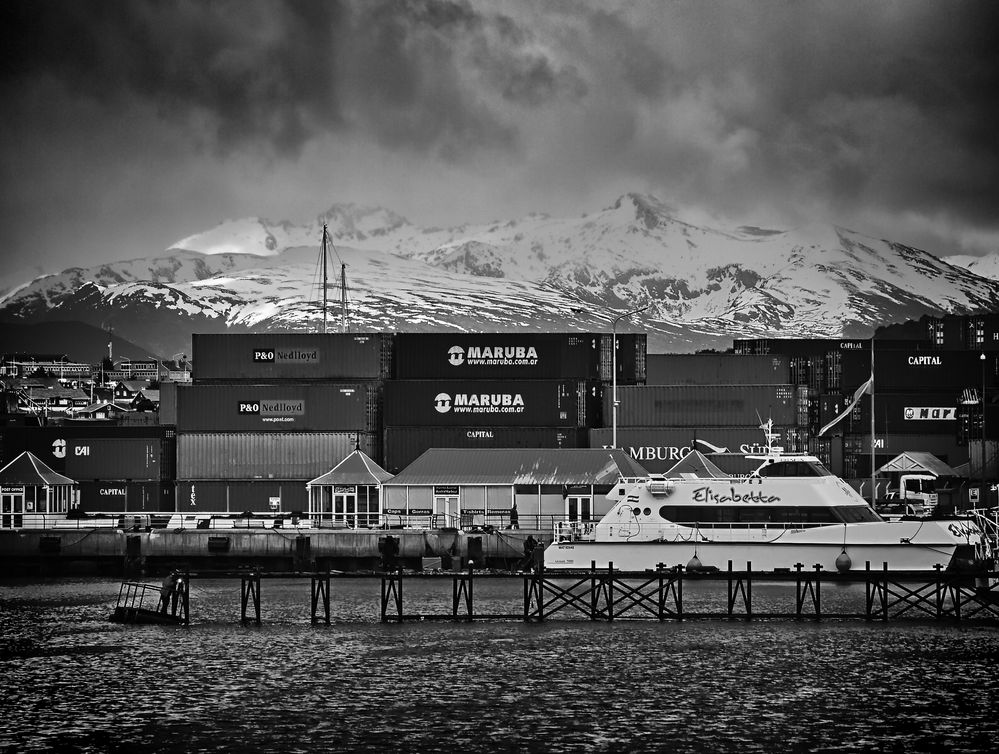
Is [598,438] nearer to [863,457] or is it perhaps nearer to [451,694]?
[863,457]

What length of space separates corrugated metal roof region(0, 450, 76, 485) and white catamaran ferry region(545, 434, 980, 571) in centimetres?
3249

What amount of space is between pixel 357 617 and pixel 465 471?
18977mm

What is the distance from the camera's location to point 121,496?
79.8m

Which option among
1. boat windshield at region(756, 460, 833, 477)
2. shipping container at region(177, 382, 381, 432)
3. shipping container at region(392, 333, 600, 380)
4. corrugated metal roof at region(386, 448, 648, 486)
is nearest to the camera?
boat windshield at region(756, 460, 833, 477)

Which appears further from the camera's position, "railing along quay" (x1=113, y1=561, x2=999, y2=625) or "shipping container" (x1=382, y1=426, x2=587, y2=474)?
"shipping container" (x1=382, y1=426, x2=587, y2=474)

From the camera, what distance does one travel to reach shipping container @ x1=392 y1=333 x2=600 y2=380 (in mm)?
78375

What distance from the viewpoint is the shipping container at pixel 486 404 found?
7694 centimetres

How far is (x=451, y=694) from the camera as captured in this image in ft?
128

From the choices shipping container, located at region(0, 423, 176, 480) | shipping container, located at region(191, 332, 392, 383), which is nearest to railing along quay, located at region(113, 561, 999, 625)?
shipping container, located at region(191, 332, 392, 383)

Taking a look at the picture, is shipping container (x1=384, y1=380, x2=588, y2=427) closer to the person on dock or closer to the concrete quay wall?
the concrete quay wall

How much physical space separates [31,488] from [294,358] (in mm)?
14647

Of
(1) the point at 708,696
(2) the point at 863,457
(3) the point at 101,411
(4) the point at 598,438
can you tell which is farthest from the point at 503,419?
(3) the point at 101,411

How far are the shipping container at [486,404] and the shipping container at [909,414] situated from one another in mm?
17688

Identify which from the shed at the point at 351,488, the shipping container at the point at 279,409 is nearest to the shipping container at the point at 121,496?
the shipping container at the point at 279,409
